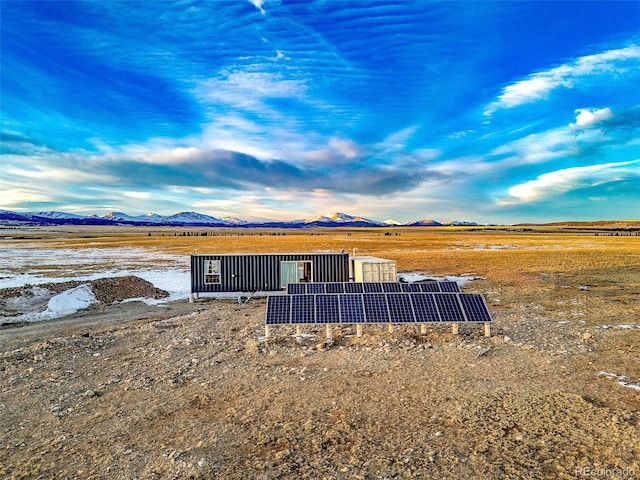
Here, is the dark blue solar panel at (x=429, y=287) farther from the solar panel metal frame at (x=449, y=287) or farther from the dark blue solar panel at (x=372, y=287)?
the dark blue solar panel at (x=372, y=287)

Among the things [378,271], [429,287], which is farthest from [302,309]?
[378,271]

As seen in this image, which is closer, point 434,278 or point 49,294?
point 49,294

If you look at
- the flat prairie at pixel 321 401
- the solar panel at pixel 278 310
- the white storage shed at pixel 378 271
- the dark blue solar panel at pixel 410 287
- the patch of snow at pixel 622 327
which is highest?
the white storage shed at pixel 378 271

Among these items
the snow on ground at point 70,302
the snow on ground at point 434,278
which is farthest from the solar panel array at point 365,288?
the snow on ground at point 70,302

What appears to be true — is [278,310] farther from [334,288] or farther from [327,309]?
[334,288]

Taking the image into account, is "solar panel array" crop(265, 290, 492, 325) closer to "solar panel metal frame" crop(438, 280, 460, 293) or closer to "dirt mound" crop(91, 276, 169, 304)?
"solar panel metal frame" crop(438, 280, 460, 293)

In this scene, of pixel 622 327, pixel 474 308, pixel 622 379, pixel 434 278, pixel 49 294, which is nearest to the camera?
pixel 622 379
